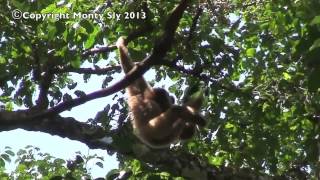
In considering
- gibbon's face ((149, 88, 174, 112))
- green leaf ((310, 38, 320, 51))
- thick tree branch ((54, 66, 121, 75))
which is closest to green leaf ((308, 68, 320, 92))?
green leaf ((310, 38, 320, 51))

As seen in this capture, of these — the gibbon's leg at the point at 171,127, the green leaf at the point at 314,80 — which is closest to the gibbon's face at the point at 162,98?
the gibbon's leg at the point at 171,127

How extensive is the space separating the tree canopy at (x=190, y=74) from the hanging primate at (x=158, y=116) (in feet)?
0.62

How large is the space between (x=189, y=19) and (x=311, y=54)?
2681 millimetres

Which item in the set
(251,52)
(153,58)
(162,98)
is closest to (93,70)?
(162,98)

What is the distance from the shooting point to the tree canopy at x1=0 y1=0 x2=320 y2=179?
5.55 m

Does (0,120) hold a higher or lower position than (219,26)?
lower

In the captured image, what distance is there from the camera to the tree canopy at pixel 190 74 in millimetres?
5552

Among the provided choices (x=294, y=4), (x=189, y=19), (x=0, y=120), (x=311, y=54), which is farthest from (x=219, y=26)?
(x=0, y=120)

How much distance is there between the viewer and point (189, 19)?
6410 mm

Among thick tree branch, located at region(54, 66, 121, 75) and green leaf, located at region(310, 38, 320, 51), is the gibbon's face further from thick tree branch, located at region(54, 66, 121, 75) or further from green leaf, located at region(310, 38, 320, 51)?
green leaf, located at region(310, 38, 320, 51)

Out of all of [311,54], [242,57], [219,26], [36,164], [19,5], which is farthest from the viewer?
[36,164]

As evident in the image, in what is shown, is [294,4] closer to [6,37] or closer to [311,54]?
[311,54]

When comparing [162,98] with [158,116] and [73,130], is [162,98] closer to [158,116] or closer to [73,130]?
[158,116]

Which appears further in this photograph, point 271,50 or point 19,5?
point 271,50
